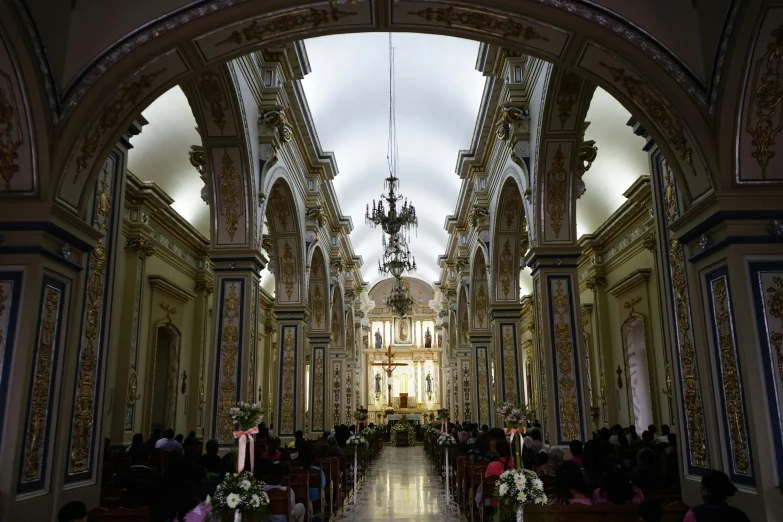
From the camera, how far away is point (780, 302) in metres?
5.32

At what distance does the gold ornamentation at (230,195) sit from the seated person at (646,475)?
623 centimetres

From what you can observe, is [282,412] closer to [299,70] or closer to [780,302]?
[299,70]

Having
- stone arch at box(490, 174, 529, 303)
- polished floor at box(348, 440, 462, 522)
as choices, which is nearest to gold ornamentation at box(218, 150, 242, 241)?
polished floor at box(348, 440, 462, 522)

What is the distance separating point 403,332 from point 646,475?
107ft

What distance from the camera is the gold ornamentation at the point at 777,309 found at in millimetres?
5227

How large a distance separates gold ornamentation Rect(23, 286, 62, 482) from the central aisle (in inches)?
200

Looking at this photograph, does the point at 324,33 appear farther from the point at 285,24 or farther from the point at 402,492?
the point at 402,492

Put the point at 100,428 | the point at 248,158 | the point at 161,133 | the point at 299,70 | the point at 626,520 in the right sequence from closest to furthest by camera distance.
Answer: the point at 626,520 < the point at 100,428 < the point at 248,158 < the point at 299,70 < the point at 161,133

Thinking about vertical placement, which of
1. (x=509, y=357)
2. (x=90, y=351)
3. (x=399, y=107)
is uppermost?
(x=399, y=107)

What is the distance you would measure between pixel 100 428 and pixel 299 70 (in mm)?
7423

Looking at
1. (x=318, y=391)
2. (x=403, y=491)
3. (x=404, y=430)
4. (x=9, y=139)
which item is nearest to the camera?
(x=9, y=139)

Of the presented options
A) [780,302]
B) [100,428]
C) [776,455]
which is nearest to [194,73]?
[100,428]

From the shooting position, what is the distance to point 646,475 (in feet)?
20.8

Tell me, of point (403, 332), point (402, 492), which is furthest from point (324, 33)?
point (403, 332)
